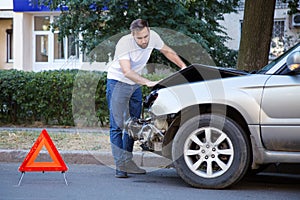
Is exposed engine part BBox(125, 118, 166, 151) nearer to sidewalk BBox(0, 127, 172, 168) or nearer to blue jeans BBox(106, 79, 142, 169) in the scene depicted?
blue jeans BBox(106, 79, 142, 169)

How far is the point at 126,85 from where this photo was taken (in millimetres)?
6730

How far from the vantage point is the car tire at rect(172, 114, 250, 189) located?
19.1 ft

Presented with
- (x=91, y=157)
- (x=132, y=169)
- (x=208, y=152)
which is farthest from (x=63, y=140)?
(x=208, y=152)

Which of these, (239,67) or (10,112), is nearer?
(239,67)

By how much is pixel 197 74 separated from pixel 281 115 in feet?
3.78

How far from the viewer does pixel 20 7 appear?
80.1 ft

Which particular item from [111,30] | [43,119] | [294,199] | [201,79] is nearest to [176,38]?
[111,30]

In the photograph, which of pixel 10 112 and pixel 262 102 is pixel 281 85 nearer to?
pixel 262 102

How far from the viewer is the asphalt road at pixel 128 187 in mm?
5613

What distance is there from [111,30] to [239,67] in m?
7.02

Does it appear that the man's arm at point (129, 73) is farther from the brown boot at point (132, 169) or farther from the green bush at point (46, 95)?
the green bush at point (46, 95)

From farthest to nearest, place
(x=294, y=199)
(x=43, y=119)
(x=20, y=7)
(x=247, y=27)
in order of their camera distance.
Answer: (x=20, y=7) < (x=43, y=119) < (x=247, y=27) < (x=294, y=199)

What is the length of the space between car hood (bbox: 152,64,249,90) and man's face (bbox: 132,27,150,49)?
0.52 m

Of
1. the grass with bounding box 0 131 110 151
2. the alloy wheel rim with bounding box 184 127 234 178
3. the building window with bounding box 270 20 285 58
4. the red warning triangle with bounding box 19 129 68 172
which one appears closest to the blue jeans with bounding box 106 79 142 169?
the red warning triangle with bounding box 19 129 68 172
